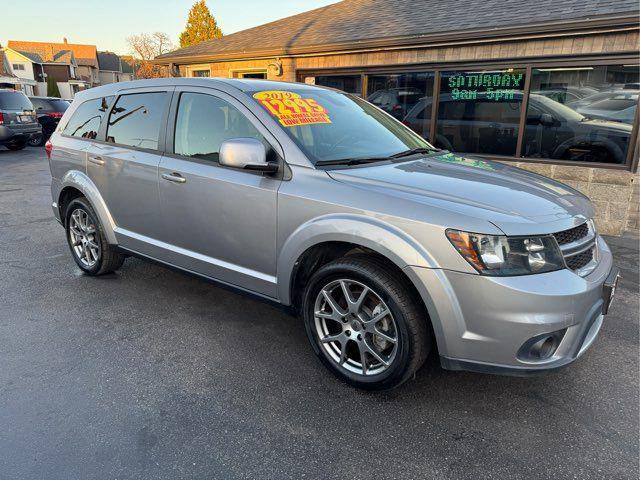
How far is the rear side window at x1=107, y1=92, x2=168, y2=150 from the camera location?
3693 millimetres

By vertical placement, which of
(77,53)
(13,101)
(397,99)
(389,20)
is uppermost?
(77,53)

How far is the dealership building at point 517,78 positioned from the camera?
20.5 ft

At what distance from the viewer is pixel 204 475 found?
2152 millimetres

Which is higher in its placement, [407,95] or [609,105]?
[407,95]

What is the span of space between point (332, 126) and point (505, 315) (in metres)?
1.79

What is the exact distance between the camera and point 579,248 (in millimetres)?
2535

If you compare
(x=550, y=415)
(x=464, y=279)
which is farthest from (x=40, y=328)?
(x=550, y=415)

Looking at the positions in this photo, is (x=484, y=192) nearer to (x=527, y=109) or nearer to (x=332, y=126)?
(x=332, y=126)

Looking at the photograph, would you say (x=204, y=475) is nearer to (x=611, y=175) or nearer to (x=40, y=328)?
(x=40, y=328)

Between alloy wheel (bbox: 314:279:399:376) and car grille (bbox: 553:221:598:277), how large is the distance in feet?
3.19

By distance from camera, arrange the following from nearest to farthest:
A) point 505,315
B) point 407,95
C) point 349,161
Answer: point 505,315
point 349,161
point 407,95

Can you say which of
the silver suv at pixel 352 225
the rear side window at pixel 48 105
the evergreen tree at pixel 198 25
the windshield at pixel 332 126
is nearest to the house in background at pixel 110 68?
the evergreen tree at pixel 198 25

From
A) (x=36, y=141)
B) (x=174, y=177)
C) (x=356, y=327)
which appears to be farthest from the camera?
(x=36, y=141)

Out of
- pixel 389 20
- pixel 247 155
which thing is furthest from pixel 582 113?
pixel 247 155
